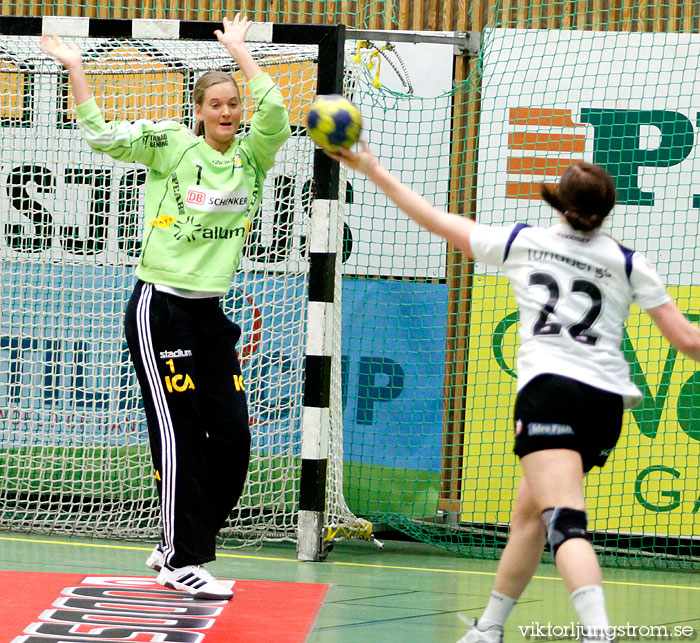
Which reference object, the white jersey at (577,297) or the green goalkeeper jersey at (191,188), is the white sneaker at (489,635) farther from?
the green goalkeeper jersey at (191,188)

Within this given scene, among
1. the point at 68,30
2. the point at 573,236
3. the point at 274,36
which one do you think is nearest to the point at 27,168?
the point at 68,30

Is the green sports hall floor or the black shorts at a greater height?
the black shorts

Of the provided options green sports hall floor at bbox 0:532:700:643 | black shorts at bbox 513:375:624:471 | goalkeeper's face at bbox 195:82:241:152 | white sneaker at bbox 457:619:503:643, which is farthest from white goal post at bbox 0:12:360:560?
black shorts at bbox 513:375:624:471

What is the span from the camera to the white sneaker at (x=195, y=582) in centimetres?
425

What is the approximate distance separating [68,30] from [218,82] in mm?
1391

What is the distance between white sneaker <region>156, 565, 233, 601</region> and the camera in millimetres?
4254

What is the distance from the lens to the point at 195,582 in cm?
426

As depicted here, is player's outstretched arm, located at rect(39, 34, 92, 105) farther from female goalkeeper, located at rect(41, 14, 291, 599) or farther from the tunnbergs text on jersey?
the tunnbergs text on jersey

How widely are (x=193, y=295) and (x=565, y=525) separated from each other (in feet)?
6.06

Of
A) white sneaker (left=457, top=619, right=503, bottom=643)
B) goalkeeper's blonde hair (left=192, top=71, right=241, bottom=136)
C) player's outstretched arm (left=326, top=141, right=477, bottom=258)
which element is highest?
goalkeeper's blonde hair (left=192, top=71, right=241, bottom=136)

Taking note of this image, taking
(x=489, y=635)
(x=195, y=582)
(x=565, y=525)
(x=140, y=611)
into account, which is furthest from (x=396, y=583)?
(x=565, y=525)

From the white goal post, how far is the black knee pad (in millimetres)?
2614

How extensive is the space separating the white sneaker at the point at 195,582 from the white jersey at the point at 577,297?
171cm

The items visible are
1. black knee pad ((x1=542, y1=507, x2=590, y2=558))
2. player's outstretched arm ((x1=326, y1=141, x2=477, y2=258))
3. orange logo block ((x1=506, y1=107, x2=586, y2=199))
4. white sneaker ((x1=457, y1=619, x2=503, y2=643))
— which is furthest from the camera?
orange logo block ((x1=506, y1=107, x2=586, y2=199))
